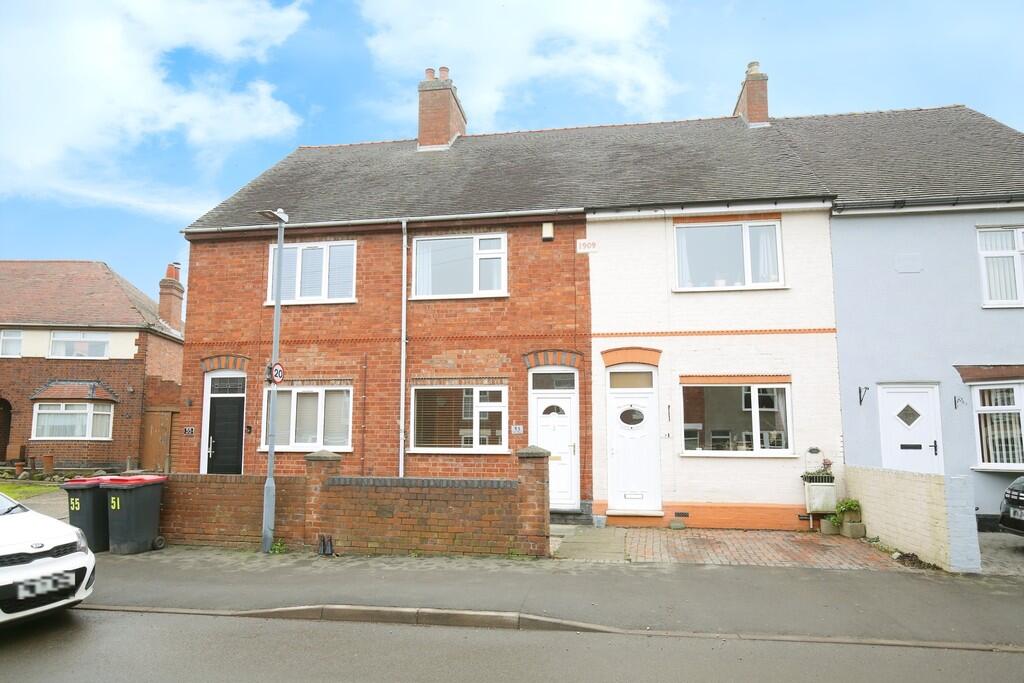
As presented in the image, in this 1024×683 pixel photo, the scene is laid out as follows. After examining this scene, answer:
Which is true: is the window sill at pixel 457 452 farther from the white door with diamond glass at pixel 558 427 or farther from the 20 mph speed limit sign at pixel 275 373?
the 20 mph speed limit sign at pixel 275 373

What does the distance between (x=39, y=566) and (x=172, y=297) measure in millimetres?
24872

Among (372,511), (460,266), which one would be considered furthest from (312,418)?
(372,511)

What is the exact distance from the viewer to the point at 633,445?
11.8 metres

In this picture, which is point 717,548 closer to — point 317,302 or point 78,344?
point 317,302

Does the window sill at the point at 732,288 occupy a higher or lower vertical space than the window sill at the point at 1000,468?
higher

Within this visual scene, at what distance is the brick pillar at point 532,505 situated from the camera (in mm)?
8744

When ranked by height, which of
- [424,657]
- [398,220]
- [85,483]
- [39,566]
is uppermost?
[398,220]

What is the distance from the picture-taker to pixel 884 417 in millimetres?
11320

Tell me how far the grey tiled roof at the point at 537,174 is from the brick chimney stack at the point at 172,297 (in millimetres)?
14217

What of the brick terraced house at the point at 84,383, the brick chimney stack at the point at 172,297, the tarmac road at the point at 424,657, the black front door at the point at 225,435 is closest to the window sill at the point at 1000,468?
the tarmac road at the point at 424,657

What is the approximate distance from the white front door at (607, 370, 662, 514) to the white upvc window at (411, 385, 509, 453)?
1971mm

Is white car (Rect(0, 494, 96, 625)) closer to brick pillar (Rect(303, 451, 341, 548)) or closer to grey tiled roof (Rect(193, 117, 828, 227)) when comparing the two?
brick pillar (Rect(303, 451, 341, 548))

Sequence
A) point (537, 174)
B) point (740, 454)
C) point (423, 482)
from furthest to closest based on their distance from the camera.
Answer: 1. point (537, 174)
2. point (740, 454)
3. point (423, 482)

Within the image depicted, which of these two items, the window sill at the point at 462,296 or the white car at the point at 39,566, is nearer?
the white car at the point at 39,566
